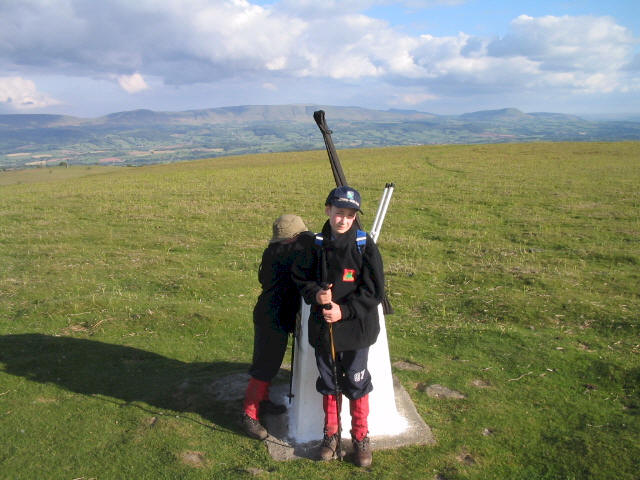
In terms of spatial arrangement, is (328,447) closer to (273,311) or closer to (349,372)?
(349,372)

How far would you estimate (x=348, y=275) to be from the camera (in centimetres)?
511

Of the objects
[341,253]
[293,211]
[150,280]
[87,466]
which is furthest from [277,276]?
[293,211]

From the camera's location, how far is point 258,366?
6.16 m

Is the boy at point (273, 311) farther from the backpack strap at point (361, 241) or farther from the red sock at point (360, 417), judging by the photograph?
the red sock at point (360, 417)

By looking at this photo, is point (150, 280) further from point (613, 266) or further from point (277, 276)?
point (613, 266)

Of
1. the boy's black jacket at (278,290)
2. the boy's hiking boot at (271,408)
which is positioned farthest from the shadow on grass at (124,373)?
the boy's black jacket at (278,290)

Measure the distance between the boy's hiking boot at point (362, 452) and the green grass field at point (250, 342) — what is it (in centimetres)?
10

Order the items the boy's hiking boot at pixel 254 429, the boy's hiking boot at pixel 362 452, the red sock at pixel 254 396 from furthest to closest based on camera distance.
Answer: the red sock at pixel 254 396 < the boy's hiking boot at pixel 254 429 < the boy's hiking boot at pixel 362 452

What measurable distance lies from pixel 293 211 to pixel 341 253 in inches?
772

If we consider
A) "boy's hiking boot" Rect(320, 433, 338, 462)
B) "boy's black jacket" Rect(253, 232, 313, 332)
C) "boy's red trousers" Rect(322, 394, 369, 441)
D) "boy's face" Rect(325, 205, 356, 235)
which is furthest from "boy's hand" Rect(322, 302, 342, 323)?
"boy's hiking boot" Rect(320, 433, 338, 462)

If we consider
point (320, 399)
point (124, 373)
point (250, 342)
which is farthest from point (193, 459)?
point (250, 342)

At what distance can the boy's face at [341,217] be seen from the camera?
4.98 meters

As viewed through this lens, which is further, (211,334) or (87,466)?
(211,334)

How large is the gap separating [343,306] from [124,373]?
426cm
